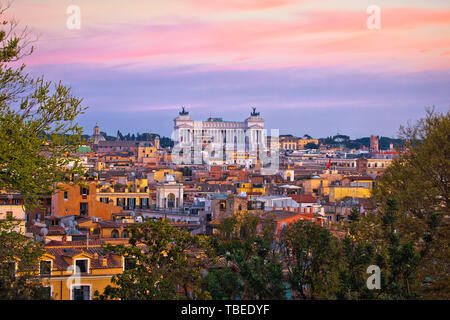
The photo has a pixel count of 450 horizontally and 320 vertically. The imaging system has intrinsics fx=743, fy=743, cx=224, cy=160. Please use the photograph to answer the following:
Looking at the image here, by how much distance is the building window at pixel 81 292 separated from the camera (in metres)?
10.7

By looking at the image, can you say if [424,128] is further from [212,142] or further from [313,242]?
[212,142]

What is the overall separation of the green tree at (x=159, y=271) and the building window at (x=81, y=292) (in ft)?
8.84

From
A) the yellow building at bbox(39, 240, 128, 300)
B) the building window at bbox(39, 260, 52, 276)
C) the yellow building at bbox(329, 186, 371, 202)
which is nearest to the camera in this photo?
the building window at bbox(39, 260, 52, 276)

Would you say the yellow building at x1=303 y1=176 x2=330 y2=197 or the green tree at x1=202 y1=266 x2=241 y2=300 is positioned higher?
the yellow building at x1=303 y1=176 x2=330 y2=197

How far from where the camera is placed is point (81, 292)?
1089cm

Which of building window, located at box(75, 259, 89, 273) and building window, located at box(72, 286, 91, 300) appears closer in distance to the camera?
building window, located at box(72, 286, 91, 300)

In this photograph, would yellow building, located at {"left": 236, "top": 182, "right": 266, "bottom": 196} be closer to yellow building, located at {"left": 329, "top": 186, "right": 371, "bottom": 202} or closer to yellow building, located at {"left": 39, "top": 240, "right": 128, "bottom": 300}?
yellow building, located at {"left": 329, "top": 186, "right": 371, "bottom": 202}

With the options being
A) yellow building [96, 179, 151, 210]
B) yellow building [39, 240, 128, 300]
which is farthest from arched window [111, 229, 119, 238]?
yellow building [96, 179, 151, 210]

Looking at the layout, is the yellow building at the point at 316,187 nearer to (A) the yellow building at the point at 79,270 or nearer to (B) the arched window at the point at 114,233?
(B) the arched window at the point at 114,233

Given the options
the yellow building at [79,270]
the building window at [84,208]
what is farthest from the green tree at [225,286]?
the building window at [84,208]

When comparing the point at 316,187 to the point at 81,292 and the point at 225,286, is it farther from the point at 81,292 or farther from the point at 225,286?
the point at 225,286

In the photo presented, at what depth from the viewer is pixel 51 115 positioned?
8188mm

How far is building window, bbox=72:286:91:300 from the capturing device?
35.3ft

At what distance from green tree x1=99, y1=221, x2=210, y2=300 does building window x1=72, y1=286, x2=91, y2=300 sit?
2.69 meters
